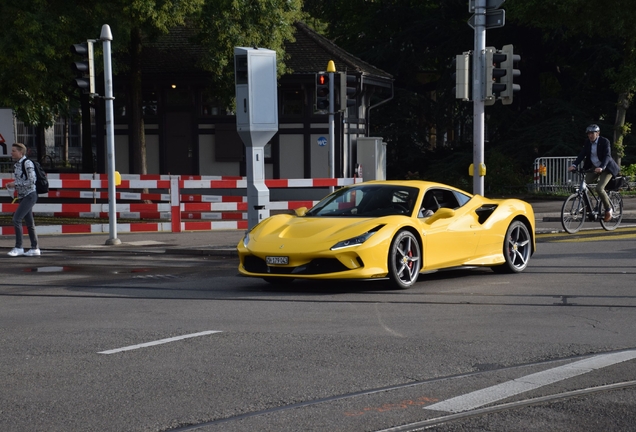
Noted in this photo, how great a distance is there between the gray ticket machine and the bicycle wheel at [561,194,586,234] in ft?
20.6

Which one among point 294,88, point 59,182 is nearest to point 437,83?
point 294,88

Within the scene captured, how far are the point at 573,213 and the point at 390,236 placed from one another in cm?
842

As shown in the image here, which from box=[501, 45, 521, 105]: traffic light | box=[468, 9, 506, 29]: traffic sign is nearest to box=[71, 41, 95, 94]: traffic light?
box=[468, 9, 506, 29]: traffic sign

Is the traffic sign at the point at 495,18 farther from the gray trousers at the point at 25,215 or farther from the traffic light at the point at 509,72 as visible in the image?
the gray trousers at the point at 25,215

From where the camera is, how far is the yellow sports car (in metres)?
11.1

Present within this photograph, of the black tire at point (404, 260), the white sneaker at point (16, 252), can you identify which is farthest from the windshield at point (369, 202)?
the white sneaker at point (16, 252)

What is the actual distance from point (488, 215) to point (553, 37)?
2811 centimetres

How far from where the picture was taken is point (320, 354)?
7.57m

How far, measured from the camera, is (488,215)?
12.9 m

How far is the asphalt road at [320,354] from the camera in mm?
5777

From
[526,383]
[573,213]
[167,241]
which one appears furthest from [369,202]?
[573,213]

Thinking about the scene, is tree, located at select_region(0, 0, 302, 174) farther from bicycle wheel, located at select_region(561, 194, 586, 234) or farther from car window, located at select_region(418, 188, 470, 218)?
car window, located at select_region(418, 188, 470, 218)

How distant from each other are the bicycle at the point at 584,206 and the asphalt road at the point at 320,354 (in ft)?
19.7

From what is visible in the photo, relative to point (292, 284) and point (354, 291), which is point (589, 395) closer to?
point (354, 291)
